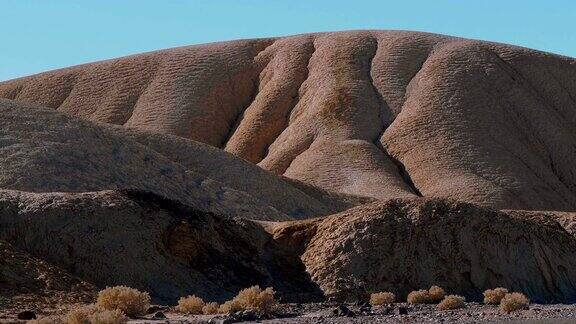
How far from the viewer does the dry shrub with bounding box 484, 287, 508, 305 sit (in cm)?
3506

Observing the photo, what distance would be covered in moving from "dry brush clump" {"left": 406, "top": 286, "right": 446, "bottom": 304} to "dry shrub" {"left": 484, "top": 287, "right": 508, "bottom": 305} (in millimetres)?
1301

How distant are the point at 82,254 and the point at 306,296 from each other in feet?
22.0

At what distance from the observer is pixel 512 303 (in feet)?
107

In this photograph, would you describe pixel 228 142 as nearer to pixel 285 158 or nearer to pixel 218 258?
pixel 285 158

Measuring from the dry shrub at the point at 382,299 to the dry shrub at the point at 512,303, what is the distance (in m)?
3.14

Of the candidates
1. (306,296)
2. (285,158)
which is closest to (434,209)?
(306,296)

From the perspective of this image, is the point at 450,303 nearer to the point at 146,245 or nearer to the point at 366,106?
the point at 146,245

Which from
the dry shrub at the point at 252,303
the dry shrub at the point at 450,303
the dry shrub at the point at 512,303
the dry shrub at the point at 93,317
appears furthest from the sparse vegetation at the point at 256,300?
the dry shrub at the point at 512,303

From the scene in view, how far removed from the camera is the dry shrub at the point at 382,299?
34062mm

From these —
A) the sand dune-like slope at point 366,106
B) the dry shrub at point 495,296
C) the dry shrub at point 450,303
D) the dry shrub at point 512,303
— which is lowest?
the dry shrub at point 512,303

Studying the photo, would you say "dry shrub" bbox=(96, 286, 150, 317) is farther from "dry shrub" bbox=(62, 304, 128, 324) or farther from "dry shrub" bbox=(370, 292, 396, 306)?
"dry shrub" bbox=(370, 292, 396, 306)

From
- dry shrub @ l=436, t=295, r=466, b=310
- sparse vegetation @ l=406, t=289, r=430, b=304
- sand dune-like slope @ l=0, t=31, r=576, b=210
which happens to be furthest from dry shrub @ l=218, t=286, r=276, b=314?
sand dune-like slope @ l=0, t=31, r=576, b=210

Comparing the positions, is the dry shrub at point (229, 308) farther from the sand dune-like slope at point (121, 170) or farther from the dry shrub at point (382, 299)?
the sand dune-like slope at point (121, 170)

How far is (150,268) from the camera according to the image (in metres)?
34.8
